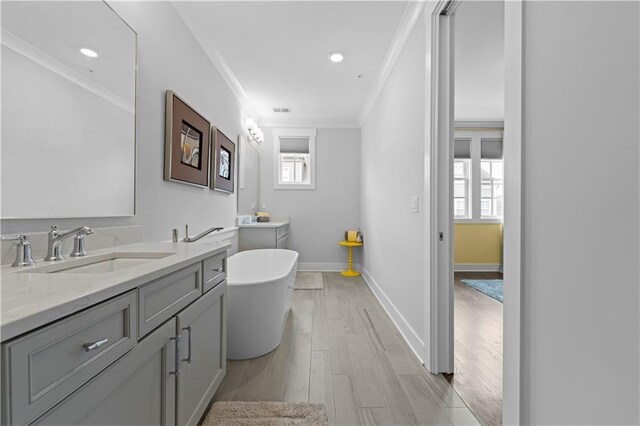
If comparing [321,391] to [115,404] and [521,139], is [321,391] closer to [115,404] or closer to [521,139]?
[115,404]

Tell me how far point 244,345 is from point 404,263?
4.65 ft

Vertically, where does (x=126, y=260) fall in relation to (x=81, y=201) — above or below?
below

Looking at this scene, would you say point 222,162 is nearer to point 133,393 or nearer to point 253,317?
point 253,317

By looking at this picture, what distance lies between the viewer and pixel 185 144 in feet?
7.03

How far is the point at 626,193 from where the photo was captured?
0.63 meters

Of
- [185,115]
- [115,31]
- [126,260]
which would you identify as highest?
[115,31]

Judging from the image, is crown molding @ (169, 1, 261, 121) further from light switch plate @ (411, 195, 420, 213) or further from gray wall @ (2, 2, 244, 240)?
light switch plate @ (411, 195, 420, 213)

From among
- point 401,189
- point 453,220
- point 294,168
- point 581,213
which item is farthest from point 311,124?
point 581,213

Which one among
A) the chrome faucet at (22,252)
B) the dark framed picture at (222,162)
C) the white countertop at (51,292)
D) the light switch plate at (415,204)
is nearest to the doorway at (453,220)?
the light switch plate at (415,204)

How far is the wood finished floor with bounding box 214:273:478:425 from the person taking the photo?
1435mm

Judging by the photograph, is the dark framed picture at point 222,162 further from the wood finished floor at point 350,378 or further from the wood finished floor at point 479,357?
the wood finished floor at point 479,357

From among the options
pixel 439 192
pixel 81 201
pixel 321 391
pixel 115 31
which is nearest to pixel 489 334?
pixel 439 192

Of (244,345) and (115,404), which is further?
(244,345)

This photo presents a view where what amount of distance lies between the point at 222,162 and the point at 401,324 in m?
2.39
